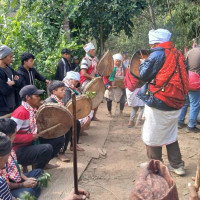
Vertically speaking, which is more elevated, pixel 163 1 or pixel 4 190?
pixel 163 1

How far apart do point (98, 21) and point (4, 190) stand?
8.06 m

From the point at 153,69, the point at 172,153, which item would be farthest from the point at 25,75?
the point at 172,153

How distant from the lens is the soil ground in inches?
157

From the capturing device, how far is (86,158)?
496 centimetres

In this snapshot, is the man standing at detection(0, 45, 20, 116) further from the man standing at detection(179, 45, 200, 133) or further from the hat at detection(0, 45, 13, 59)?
the man standing at detection(179, 45, 200, 133)

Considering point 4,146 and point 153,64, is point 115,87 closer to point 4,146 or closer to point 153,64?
point 153,64

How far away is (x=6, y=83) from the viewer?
488 centimetres

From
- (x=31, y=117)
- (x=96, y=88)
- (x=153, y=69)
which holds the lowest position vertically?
(x=96, y=88)

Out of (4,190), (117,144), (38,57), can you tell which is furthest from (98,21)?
(4,190)

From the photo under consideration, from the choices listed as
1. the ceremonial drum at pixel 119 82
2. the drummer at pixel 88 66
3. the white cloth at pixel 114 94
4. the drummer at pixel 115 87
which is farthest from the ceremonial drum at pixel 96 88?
the ceremonial drum at pixel 119 82

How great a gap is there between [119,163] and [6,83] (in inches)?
91.1

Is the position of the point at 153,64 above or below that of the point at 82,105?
above

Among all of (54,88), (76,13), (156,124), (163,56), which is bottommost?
(156,124)

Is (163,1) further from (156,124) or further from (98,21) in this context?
(156,124)
